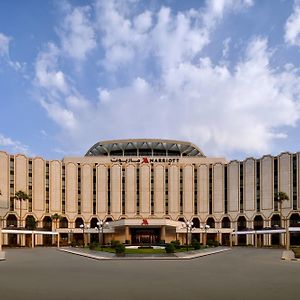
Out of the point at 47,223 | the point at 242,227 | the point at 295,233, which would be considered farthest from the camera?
the point at 47,223

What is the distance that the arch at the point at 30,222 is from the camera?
330ft

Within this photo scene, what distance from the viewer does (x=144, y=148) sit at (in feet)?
422

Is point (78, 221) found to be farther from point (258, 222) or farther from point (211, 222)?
point (258, 222)

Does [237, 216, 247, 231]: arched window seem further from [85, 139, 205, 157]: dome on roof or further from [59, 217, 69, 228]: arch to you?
[59, 217, 69, 228]: arch

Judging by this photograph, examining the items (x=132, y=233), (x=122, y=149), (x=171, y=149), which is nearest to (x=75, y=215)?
(x=132, y=233)

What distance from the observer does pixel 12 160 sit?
106 m

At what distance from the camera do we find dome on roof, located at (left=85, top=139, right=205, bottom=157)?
419 feet

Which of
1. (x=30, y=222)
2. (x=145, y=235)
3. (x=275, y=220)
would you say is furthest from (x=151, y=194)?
(x=275, y=220)

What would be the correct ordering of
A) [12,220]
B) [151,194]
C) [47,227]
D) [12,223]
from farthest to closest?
[151,194] → [47,227] → [12,220] → [12,223]

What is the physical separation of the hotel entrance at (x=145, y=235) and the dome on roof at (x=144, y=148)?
3395 centimetres

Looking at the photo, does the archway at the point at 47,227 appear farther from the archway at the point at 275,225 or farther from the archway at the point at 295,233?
the archway at the point at 295,233

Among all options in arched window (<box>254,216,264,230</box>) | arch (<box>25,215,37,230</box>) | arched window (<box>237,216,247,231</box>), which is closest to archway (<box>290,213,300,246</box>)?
arched window (<box>254,216,264,230</box>)

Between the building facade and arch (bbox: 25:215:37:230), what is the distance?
362 millimetres

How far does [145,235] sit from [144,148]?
1444 inches
